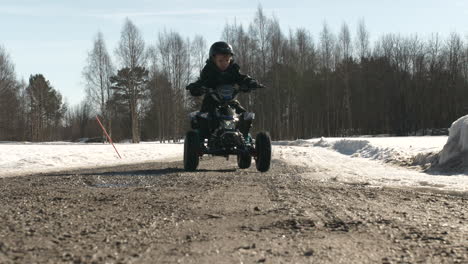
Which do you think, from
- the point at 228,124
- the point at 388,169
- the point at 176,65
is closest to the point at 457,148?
the point at 388,169

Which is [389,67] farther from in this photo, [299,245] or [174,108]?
[299,245]

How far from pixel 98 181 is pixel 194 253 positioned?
5.07 meters

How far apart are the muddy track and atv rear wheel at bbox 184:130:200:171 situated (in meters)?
3.33

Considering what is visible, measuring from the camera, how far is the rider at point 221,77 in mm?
9297

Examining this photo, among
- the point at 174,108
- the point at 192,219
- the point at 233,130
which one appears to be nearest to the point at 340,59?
the point at 174,108

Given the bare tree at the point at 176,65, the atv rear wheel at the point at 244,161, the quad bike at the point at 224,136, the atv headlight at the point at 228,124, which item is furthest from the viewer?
the bare tree at the point at 176,65

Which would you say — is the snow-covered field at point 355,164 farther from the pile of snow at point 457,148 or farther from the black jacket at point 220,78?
the black jacket at point 220,78

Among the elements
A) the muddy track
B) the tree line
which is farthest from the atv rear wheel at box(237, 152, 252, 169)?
the tree line

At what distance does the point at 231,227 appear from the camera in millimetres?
3344

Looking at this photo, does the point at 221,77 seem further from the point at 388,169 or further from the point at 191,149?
the point at 388,169

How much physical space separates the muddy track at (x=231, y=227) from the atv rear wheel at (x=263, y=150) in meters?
3.45

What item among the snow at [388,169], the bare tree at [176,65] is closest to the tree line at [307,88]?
the bare tree at [176,65]

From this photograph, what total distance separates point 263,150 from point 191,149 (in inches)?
55.8

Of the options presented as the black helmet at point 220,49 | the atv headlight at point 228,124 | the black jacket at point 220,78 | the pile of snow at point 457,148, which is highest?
the black helmet at point 220,49
